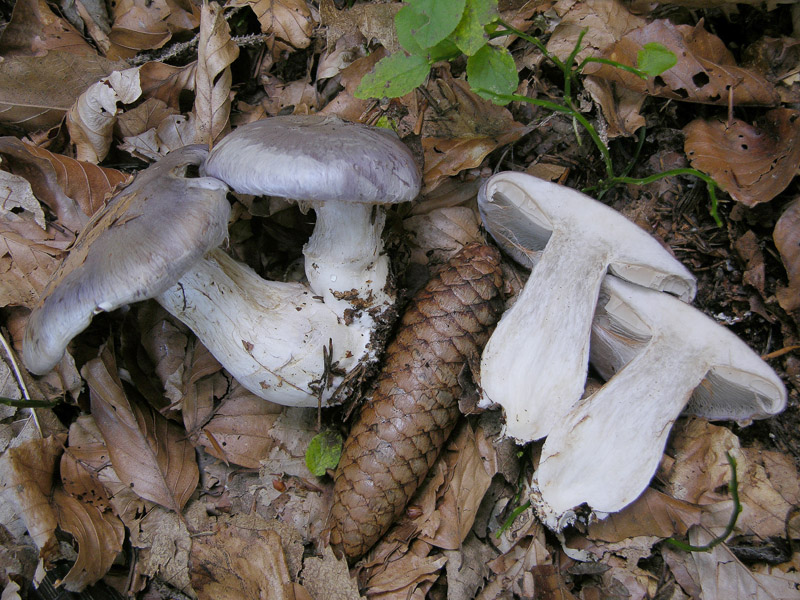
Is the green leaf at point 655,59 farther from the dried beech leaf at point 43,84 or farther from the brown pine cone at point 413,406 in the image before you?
the dried beech leaf at point 43,84

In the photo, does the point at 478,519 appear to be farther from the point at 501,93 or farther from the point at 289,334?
the point at 501,93

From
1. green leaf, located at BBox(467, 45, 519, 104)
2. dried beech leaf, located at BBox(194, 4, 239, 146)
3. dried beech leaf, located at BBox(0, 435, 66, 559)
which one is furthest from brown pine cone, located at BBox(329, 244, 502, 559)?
dried beech leaf, located at BBox(194, 4, 239, 146)

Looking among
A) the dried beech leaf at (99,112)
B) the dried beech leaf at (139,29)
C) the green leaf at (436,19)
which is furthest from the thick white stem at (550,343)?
the dried beech leaf at (139,29)

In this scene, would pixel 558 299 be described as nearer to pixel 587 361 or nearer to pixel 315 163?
pixel 587 361

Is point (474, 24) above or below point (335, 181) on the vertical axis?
above

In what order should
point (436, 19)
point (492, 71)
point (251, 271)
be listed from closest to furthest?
point (436, 19)
point (492, 71)
point (251, 271)

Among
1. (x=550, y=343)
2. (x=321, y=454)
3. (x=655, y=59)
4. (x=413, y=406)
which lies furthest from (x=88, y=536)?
(x=655, y=59)

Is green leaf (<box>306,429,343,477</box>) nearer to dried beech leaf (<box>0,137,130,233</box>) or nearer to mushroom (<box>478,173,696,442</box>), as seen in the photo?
mushroom (<box>478,173,696,442</box>)

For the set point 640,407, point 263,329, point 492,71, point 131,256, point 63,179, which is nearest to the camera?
point 131,256
